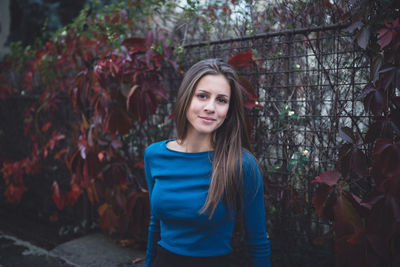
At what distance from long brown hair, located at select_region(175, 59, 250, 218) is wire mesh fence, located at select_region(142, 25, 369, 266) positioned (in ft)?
1.66

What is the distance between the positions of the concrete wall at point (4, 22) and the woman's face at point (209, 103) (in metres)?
7.02

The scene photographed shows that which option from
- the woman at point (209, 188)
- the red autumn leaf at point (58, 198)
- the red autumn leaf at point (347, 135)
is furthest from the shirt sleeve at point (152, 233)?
the red autumn leaf at point (58, 198)

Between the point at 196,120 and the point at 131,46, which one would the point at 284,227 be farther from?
the point at 131,46

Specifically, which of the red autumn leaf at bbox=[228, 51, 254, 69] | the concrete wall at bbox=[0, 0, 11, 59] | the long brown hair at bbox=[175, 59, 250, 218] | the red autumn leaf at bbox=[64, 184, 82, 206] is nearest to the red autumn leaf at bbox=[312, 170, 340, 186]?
the long brown hair at bbox=[175, 59, 250, 218]

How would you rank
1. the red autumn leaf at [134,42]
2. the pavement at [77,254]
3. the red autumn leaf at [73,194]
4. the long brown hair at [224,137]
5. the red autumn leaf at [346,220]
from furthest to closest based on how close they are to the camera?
the red autumn leaf at [73,194], the pavement at [77,254], the red autumn leaf at [134,42], the red autumn leaf at [346,220], the long brown hair at [224,137]

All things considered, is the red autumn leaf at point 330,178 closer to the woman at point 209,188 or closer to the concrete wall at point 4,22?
the woman at point 209,188

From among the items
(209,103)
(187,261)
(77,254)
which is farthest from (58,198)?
(209,103)

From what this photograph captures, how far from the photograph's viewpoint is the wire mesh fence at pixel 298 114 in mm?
1860

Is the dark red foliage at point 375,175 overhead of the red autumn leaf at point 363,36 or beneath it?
beneath

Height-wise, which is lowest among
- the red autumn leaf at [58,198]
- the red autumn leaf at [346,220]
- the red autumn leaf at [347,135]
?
the red autumn leaf at [58,198]

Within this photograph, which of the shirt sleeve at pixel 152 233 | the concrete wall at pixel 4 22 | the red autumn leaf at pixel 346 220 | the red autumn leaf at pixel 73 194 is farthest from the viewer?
the concrete wall at pixel 4 22

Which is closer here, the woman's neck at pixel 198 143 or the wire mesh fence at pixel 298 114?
the woman's neck at pixel 198 143

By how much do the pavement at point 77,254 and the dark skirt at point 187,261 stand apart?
3.78 feet

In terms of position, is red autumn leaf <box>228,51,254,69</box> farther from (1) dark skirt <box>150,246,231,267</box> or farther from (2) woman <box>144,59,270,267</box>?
(1) dark skirt <box>150,246,231,267</box>
